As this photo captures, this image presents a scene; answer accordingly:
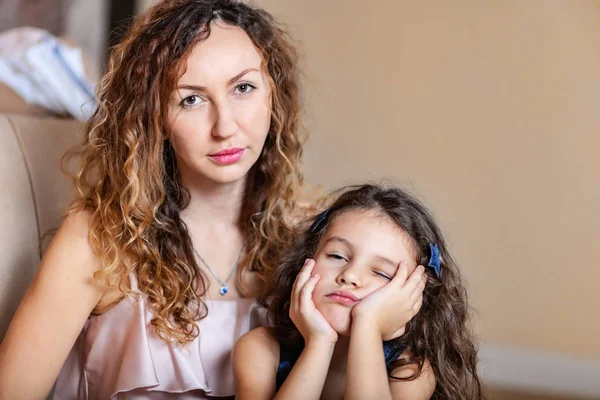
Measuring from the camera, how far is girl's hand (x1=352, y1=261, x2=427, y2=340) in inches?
59.4

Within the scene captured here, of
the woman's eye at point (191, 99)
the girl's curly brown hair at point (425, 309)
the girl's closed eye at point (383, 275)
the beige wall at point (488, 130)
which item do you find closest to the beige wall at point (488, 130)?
the beige wall at point (488, 130)

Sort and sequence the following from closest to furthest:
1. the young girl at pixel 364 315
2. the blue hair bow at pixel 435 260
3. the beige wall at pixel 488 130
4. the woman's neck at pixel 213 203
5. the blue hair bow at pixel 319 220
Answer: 1. the young girl at pixel 364 315
2. the blue hair bow at pixel 435 260
3. the blue hair bow at pixel 319 220
4. the woman's neck at pixel 213 203
5. the beige wall at pixel 488 130

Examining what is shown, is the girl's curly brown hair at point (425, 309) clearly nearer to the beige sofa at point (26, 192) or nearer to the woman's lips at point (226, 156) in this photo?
the woman's lips at point (226, 156)

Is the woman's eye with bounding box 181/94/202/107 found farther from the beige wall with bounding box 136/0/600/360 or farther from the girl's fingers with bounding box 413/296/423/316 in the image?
the beige wall with bounding box 136/0/600/360

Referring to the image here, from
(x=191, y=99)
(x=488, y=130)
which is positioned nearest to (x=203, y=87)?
(x=191, y=99)

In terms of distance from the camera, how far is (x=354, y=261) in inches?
61.5

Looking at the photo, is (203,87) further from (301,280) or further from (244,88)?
(301,280)

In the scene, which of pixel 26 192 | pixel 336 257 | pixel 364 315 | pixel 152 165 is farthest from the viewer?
pixel 26 192

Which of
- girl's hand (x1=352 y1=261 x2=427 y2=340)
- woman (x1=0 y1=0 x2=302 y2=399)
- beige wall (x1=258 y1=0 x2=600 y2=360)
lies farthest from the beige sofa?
beige wall (x1=258 y1=0 x2=600 y2=360)

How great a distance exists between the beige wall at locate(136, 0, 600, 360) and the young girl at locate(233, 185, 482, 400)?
1222mm

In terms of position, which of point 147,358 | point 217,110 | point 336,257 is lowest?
point 147,358

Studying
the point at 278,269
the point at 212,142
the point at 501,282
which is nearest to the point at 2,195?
the point at 212,142

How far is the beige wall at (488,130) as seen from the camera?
2.78 meters

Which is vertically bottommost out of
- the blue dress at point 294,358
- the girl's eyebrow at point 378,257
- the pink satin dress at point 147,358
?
the pink satin dress at point 147,358
